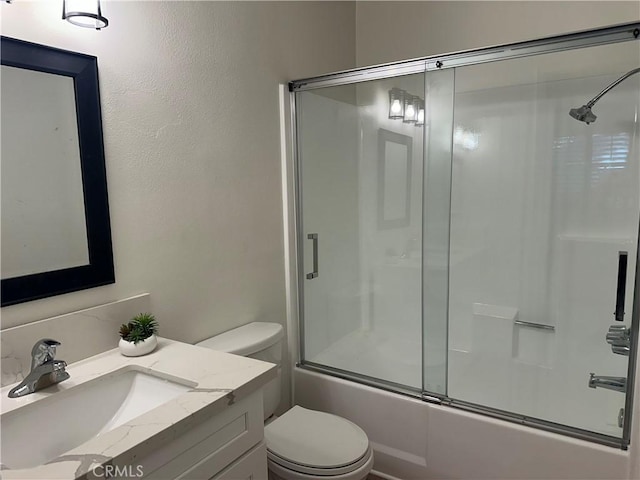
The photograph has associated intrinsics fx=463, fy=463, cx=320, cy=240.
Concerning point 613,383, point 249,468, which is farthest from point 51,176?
point 613,383

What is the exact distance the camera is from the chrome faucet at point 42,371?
1198mm

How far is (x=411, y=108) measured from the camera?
7.76ft

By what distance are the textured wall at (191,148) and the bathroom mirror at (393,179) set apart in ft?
2.11

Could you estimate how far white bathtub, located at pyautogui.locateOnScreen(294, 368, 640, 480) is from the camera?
68.1 inches

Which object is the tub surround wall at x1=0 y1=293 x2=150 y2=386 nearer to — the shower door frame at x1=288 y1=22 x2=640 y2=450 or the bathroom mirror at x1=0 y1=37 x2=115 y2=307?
the bathroom mirror at x1=0 y1=37 x2=115 y2=307

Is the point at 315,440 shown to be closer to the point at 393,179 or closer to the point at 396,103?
the point at 393,179

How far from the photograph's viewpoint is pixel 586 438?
1.75 m

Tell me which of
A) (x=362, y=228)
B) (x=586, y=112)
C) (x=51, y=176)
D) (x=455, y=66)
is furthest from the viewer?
(x=362, y=228)

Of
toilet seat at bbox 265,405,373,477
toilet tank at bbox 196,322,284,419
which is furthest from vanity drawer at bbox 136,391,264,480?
toilet tank at bbox 196,322,284,419

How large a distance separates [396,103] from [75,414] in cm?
200

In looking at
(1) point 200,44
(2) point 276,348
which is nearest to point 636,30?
(1) point 200,44

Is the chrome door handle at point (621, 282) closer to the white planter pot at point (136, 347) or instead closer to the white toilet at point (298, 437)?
the white toilet at point (298, 437)

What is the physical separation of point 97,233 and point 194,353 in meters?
0.49

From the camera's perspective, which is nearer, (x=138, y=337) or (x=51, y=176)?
(x=51, y=176)
